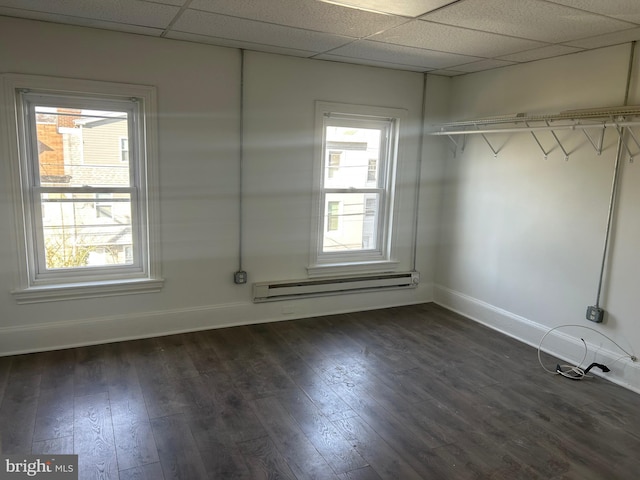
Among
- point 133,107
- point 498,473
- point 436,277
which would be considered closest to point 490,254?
point 436,277

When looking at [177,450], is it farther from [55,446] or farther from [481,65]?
[481,65]

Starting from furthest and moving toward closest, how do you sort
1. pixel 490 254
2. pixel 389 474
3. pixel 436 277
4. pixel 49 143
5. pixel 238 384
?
pixel 436 277, pixel 490 254, pixel 49 143, pixel 238 384, pixel 389 474

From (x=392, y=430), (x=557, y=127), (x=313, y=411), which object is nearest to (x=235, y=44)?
(x=557, y=127)

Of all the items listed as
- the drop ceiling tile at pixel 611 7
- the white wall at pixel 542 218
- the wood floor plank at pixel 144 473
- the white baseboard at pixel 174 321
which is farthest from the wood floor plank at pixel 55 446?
the drop ceiling tile at pixel 611 7

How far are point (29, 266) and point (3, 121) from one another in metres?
1.02

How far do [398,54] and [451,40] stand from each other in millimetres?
587

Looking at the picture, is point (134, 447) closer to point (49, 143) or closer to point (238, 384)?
point (238, 384)

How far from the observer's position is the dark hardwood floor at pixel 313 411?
7.61ft

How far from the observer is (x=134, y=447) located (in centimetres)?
238

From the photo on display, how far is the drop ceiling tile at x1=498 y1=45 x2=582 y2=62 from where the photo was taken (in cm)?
335

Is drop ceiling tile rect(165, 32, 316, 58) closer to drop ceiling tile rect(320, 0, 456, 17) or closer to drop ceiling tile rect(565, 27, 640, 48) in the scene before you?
drop ceiling tile rect(320, 0, 456, 17)

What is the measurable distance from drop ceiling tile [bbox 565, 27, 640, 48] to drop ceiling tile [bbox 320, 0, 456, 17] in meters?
1.23

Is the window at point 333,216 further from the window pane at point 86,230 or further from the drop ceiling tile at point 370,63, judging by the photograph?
the window pane at point 86,230

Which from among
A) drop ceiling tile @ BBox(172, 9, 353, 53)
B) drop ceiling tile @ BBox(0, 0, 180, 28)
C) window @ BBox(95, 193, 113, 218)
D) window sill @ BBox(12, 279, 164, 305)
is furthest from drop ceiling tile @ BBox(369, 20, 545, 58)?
window sill @ BBox(12, 279, 164, 305)
